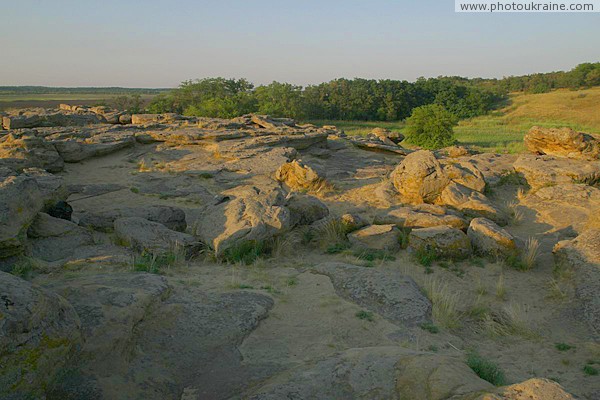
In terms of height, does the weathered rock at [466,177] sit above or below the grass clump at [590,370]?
above

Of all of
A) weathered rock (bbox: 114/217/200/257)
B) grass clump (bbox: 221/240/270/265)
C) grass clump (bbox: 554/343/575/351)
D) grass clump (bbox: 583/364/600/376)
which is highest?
weathered rock (bbox: 114/217/200/257)

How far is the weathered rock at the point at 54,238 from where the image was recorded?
725 cm

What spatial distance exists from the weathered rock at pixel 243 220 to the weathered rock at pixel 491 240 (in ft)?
10.7

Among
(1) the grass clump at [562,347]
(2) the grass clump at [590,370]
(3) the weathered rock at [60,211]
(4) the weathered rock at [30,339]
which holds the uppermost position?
(4) the weathered rock at [30,339]

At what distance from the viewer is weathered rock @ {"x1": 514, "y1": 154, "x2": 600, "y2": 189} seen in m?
12.2

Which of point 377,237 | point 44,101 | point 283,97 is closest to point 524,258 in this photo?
point 377,237

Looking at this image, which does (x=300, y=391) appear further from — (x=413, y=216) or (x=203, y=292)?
(x=413, y=216)

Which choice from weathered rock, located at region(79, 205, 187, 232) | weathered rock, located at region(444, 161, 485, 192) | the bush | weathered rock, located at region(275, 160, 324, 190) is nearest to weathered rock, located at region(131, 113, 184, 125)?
weathered rock, located at region(275, 160, 324, 190)

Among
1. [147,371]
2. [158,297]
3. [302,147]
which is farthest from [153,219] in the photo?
[302,147]

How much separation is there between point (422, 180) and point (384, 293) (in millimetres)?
5743

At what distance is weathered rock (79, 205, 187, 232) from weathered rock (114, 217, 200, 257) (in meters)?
0.88

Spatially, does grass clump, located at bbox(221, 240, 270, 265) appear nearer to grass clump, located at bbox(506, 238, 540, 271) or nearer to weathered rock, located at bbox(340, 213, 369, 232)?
weathered rock, located at bbox(340, 213, 369, 232)

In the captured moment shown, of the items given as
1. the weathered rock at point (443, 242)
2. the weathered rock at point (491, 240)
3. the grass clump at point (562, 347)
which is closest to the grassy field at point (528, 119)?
the weathered rock at point (491, 240)

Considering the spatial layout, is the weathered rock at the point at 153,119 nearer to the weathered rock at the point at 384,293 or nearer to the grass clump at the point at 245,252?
the grass clump at the point at 245,252
